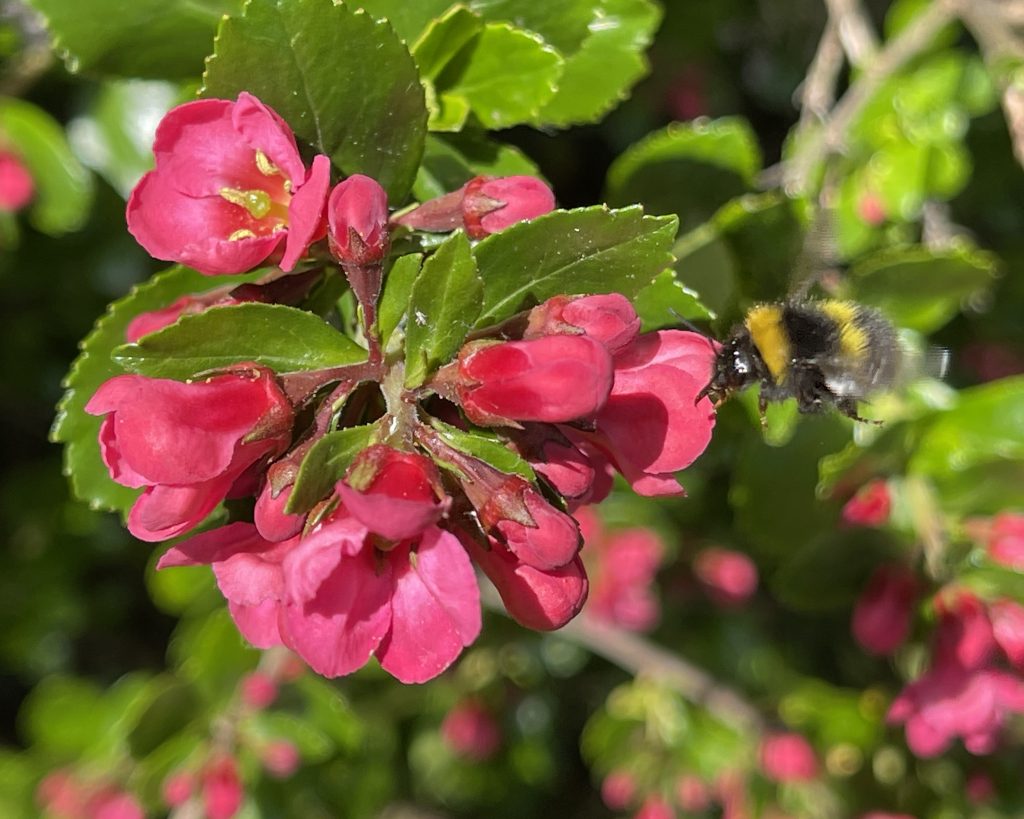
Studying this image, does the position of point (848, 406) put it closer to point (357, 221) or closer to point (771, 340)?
point (771, 340)

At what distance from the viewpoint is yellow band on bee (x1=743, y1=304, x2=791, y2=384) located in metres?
1.12

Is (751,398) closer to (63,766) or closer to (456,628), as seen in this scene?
(456,628)

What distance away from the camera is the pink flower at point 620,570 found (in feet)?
8.58

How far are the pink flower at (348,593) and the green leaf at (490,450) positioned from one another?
0.28 ft

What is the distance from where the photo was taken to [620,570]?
261cm

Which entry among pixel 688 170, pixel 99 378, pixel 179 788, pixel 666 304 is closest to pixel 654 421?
pixel 666 304

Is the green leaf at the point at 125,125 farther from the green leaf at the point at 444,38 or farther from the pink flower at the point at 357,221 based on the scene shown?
the pink flower at the point at 357,221

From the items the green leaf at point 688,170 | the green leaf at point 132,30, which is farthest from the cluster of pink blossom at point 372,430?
the green leaf at point 688,170

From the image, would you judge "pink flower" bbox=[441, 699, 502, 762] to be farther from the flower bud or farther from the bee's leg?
the flower bud

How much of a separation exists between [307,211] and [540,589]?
405 millimetres

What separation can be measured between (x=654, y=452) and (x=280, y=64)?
52 centimetres

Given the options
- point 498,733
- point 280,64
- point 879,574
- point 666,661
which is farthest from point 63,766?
point 280,64

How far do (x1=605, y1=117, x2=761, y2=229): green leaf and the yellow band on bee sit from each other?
0.45 metres

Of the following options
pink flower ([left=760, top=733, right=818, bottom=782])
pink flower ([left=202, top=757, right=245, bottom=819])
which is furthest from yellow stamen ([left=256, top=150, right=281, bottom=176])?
pink flower ([left=760, top=733, right=818, bottom=782])
